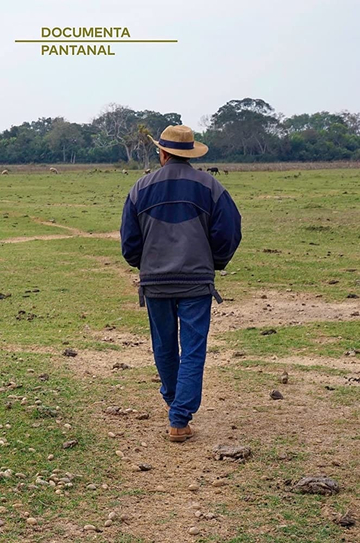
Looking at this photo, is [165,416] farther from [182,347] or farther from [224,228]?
[224,228]

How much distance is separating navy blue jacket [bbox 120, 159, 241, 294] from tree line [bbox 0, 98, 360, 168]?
6768 cm

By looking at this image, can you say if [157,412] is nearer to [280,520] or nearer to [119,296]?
[280,520]

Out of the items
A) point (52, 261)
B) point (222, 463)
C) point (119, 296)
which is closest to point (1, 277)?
point (52, 261)

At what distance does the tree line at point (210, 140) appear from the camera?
78500mm

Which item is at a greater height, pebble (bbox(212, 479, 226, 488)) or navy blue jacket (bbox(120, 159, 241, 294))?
navy blue jacket (bbox(120, 159, 241, 294))

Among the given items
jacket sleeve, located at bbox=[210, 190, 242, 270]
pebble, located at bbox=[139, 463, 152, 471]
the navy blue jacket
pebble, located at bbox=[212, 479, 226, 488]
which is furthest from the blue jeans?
pebble, located at bbox=[212, 479, 226, 488]

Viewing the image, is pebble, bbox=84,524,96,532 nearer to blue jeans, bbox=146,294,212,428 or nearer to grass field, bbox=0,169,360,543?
grass field, bbox=0,169,360,543

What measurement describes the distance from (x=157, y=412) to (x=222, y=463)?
1.08 m

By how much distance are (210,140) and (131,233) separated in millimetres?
79146

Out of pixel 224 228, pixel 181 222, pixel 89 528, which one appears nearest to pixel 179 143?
pixel 181 222

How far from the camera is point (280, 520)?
414 cm

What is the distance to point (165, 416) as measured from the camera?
5.79 metres

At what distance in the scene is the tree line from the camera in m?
78.5

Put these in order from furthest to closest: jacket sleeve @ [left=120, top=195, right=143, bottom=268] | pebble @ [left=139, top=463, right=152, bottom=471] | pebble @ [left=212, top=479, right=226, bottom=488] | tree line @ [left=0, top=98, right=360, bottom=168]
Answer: tree line @ [left=0, top=98, right=360, bottom=168] < jacket sleeve @ [left=120, top=195, right=143, bottom=268] < pebble @ [left=139, top=463, right=152, bottom=471] < pebble @ [left=212, top=479, right=226, bottom=488]
